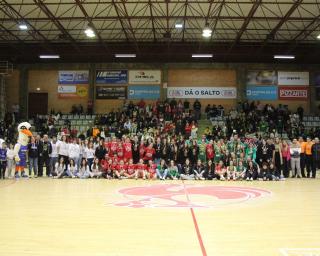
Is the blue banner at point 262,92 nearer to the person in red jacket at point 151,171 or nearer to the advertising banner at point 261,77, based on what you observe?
the advertising banner at point 261,77

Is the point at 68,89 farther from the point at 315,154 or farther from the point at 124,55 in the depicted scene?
the point at 315,154

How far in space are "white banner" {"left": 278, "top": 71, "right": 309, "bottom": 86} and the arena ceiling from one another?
1.30m

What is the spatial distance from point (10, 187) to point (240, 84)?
815 inches

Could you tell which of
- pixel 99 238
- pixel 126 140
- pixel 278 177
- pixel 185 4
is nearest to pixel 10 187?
pixel 126 140

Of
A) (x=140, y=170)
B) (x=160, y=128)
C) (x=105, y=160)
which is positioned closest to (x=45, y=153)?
(x=105, y=160)

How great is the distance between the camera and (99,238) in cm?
560

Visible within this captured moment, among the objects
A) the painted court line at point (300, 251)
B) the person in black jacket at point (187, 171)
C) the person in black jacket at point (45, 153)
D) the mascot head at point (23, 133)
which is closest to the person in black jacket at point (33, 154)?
the person in black jacket at point (45, 153)

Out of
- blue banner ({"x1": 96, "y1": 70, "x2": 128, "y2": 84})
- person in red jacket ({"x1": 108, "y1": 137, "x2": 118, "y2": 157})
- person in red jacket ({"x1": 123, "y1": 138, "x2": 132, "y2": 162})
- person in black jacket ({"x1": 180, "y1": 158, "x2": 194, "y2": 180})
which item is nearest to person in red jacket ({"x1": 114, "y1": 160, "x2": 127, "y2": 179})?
person in red jacket ({"x1": 123, "y1": 138, "x2": 132, "y2": 162})

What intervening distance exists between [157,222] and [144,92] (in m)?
22.4

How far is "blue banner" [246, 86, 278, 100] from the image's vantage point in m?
28.2

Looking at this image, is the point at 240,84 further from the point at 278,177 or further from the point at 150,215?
the point at 150,215

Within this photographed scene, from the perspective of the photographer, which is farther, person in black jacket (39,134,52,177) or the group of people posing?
person in black jacket (39,134,52,177)

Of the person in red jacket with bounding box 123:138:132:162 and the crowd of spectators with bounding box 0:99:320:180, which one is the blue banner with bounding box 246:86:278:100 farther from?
the person in red jacket with bounding box 123:138:132:162

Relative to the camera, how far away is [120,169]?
15.1 m
